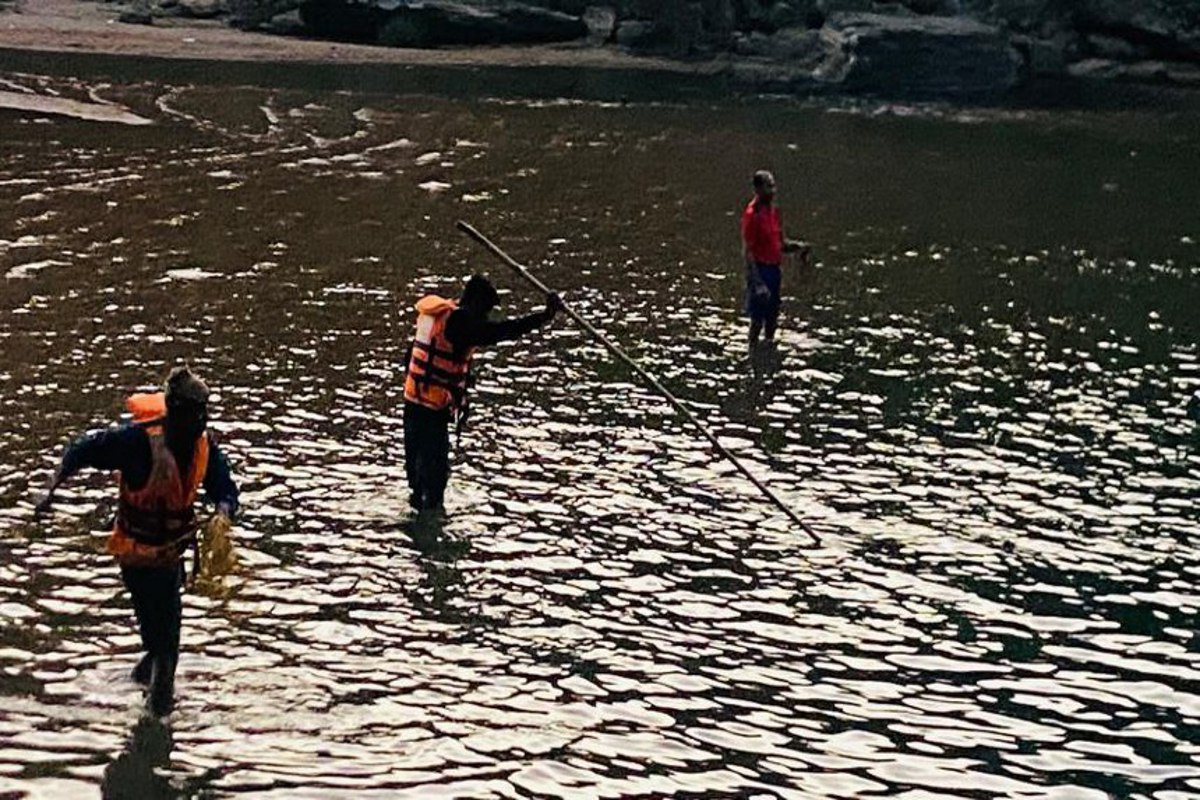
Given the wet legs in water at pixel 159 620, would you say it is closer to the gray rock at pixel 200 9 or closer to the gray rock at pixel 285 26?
the gray rock at pixel 285 26

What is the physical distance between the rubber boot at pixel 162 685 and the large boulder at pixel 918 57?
47.2 meters

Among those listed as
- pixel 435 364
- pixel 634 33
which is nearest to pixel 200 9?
pixel 634 33

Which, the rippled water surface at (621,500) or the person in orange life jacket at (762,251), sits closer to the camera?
the rippled water surface at (621,500)

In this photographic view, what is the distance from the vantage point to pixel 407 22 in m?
64.6

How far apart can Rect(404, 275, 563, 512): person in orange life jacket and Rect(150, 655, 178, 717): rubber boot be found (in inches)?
197

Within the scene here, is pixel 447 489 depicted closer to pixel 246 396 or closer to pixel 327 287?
pixel 246 396

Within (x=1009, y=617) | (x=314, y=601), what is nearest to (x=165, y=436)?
(x=314, y=601)

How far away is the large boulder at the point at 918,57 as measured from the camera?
58.9m

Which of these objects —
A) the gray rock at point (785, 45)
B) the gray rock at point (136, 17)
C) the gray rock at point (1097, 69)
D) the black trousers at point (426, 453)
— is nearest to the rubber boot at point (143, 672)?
the black trousers at point (426, 453)

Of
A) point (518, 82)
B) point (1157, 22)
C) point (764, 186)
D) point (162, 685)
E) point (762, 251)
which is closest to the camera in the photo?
point (162, 685)

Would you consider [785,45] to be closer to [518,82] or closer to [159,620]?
[518,82]

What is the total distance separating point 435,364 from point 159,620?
211 inches

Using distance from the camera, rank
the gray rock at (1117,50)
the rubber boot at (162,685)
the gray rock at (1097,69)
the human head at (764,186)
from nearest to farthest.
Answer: the rubber boot at (162,685) < the human head at (764,186) < the gray rock at (1097,69) < the gray rock at (1117,50)

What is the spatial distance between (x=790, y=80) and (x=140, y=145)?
25.1 metres
